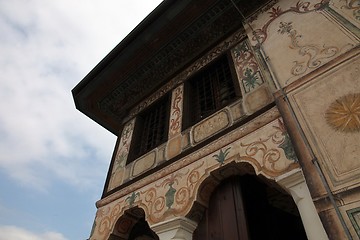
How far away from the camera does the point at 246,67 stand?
3861 millimetres

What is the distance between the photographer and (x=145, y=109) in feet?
18.5

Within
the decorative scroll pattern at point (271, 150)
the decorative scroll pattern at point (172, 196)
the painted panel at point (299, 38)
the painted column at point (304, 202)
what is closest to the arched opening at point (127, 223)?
the decorative scroll pattern at point (172, 196)

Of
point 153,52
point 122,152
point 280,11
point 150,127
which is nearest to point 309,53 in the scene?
point 280,11

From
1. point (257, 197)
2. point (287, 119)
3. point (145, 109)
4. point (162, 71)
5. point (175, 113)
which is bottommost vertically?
point (257, 197)

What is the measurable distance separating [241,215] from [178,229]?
78 cm

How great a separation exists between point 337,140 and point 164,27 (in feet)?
12.8

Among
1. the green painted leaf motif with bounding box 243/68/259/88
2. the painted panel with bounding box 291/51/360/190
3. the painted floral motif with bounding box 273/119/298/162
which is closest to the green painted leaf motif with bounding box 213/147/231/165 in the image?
the painted floral motif with bounding box 273/119/298/162

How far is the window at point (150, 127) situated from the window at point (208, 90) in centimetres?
56

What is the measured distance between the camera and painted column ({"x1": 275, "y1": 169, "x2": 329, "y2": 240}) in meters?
1.91

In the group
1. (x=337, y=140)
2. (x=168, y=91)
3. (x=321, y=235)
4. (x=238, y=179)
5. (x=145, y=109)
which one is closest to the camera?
(x=321, y=235)

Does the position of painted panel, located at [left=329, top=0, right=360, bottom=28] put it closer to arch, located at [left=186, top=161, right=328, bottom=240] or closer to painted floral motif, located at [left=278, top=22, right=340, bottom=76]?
painted floral motif, located at [left=278, top=22, right=340, bottom=76]

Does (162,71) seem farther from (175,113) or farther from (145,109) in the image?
(175,113)

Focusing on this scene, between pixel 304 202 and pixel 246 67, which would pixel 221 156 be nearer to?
pixel 304 202

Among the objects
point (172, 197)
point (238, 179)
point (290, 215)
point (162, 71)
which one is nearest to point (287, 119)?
point (238, 179)
